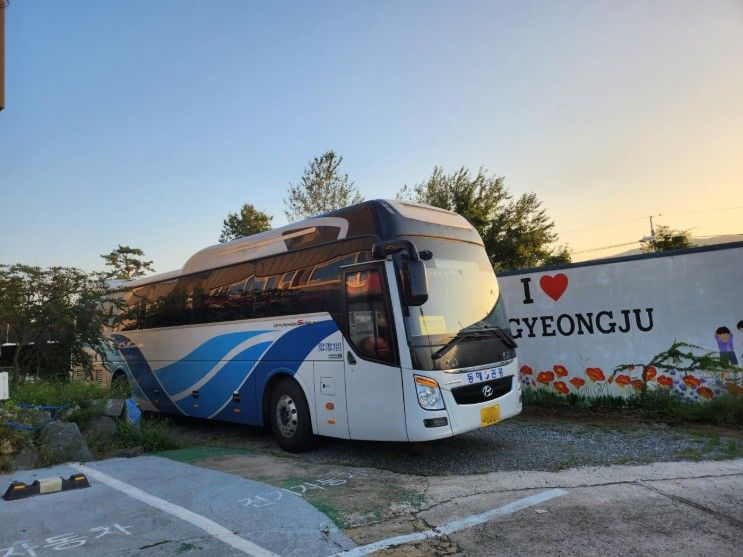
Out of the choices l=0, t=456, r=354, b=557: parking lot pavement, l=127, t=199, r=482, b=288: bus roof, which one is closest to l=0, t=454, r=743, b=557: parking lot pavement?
l=0, t=456, r=354, b=557: parking lot pavement

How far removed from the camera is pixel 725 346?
29.7 feet

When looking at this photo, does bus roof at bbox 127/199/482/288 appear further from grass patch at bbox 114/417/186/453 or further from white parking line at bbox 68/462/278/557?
white parking line at bbox 68/462/278/557

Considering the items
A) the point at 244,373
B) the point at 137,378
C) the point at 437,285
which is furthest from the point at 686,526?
the point at 137,378

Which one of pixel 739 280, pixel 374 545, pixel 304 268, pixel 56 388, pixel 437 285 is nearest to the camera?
pixel 374 545

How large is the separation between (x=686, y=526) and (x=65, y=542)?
490 centimetres

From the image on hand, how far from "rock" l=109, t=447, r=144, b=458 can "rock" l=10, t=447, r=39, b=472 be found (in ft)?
3.10

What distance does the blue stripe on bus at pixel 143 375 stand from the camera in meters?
10.7

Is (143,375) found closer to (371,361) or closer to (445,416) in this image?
(371,361)

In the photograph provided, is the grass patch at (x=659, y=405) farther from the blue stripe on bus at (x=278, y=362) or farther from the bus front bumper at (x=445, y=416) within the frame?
the blue stripe on bus at (x=278, y=362)

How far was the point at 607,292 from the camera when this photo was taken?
33.1ft

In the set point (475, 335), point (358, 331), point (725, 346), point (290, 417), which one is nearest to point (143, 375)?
point (290, 417)

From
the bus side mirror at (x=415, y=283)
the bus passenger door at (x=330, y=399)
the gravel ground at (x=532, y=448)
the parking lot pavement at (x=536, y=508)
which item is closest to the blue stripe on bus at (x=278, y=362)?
the bus passenger door at (x=330, y=399)

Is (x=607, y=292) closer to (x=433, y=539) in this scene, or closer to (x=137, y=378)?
(x=433, y=539)

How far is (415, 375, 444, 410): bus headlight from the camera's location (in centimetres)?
609
